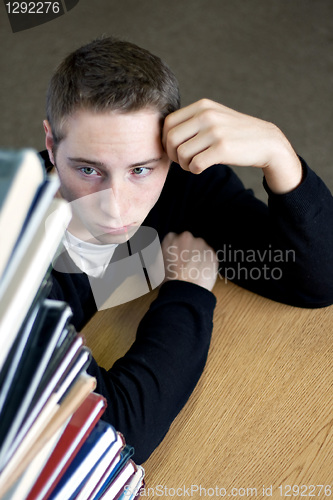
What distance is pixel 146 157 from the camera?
0.97 meters

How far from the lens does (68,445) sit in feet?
1.66

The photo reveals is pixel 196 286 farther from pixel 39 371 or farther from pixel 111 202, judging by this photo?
pixel 39 371

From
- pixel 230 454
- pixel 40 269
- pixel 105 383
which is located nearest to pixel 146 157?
pixel 105 383

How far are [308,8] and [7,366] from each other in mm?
2965

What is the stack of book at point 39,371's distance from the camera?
13.6 inches

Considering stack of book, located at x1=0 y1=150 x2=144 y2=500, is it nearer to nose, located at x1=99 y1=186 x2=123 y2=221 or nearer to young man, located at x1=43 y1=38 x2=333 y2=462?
young man, located at x1=43 y1=38 x2=333 y2=462

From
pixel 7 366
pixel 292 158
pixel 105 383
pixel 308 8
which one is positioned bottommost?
pixel 308 8

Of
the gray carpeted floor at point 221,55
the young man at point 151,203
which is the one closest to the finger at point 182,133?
the young man at point 151,203

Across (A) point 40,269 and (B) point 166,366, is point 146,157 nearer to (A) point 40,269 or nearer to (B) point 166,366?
(B) point 166,366

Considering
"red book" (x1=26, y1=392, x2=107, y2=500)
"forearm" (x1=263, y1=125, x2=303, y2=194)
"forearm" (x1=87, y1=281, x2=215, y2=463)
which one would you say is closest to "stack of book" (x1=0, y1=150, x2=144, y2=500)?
"red book" (x1=26, y1=392, x2=107, y2=500)

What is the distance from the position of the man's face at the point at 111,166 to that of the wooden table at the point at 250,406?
178 millimetres

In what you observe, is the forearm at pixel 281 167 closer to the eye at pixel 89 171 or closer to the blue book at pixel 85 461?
the eye at pixel 89 171

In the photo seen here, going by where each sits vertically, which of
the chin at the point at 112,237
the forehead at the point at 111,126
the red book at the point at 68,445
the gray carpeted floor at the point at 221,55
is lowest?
the gray carpeted floor at the point at 221,55

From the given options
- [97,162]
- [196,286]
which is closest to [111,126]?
[97,162]
